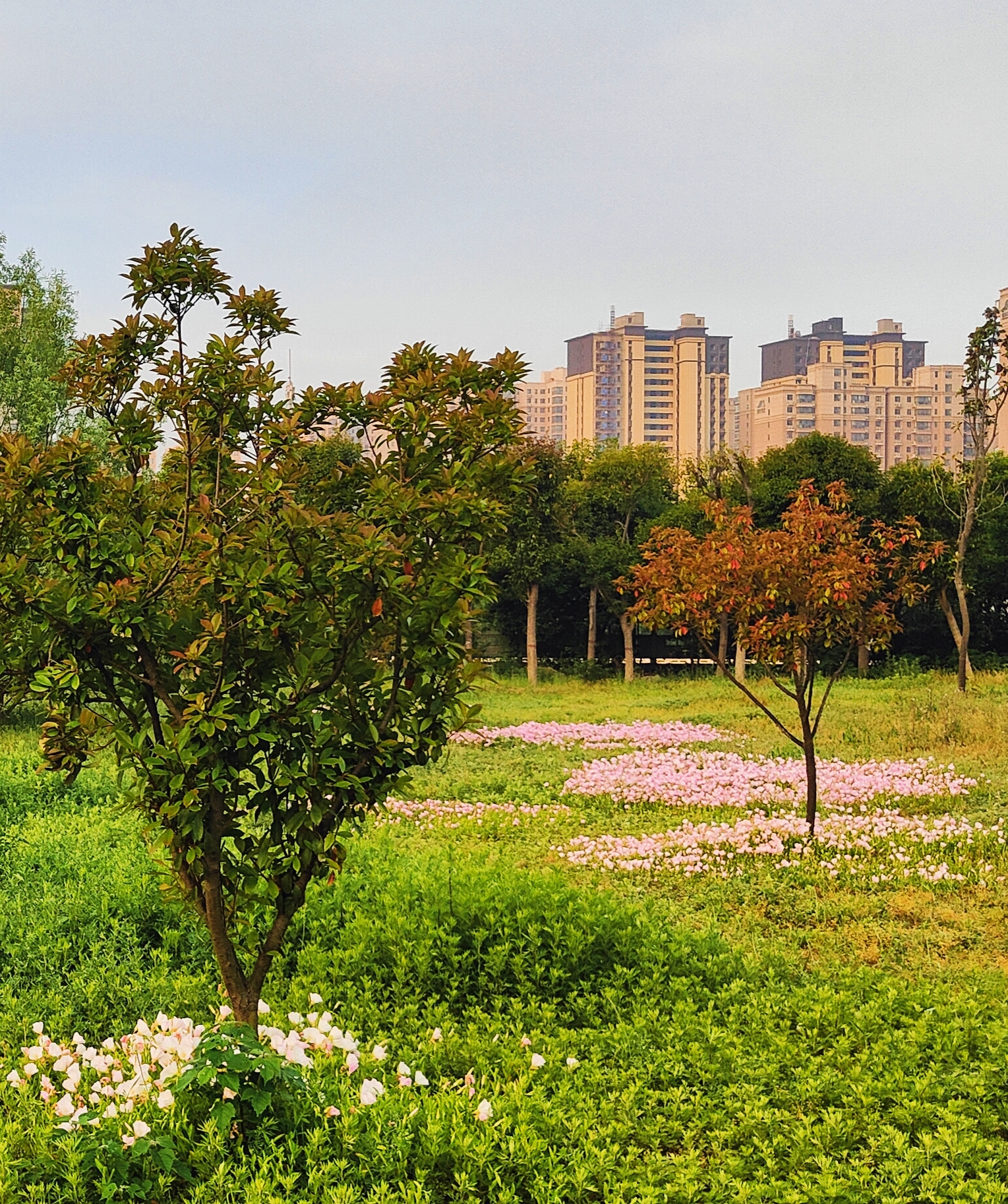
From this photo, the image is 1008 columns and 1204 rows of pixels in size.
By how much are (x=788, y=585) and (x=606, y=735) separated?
19.9 feet

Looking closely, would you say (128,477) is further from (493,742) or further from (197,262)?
(493,742)

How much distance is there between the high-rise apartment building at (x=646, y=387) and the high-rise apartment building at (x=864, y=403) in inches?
146

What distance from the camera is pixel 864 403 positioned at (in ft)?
278

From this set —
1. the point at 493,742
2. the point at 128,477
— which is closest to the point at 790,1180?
the point at 128,477

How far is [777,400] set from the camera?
254ft

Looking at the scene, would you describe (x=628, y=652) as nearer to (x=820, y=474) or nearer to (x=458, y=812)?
(x=820, y=474)

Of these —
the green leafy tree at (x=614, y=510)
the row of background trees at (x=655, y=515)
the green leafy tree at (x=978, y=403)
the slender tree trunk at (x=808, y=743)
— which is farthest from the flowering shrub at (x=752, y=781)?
the green leafy tree at (x=614, y=510)

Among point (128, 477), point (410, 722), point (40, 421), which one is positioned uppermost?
point (40, 421)

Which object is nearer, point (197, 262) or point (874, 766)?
point (197, 262)

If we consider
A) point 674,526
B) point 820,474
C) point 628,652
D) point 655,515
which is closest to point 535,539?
point 628,652

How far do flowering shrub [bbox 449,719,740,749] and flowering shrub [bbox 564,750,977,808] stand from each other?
1469 millimetres

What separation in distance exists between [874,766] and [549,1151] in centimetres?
838

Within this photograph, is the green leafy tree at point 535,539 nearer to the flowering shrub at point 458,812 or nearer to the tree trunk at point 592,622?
the tree trunk at point 592,622

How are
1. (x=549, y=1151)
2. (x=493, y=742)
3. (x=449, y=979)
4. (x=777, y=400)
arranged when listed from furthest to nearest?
1. (x=777, y=400)
2. (x=493, y=742)
3. (x=449, y=979)
4. (x=549, y=1151)
